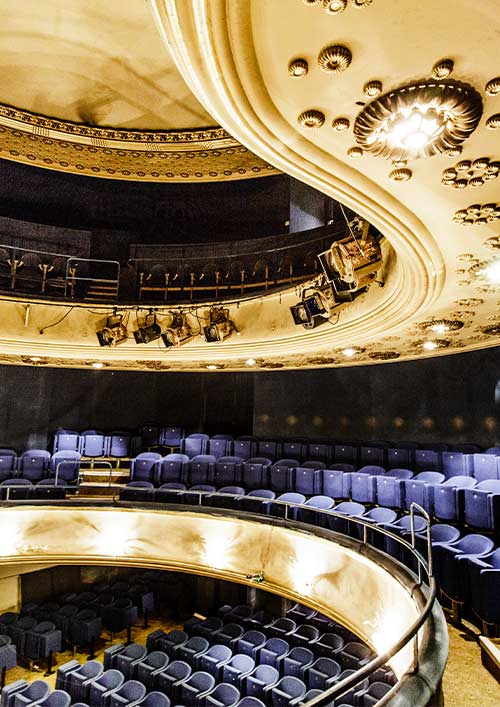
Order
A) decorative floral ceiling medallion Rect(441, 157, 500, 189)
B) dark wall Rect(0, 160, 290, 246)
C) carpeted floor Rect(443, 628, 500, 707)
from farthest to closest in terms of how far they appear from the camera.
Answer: dark wall Rect(0, 160, 290, 246)
carpeted floor Rect(443, 628, 500, 707)
decorative floral ceiling medallion Rect(441, 157, 500, 189)

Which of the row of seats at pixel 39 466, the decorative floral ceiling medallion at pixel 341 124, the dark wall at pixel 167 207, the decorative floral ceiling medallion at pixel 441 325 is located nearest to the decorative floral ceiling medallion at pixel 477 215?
the decorative floral ceiling medallion at pixel 341 124

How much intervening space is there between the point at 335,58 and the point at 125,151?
7.72 m

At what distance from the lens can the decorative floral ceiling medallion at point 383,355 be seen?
9.04m

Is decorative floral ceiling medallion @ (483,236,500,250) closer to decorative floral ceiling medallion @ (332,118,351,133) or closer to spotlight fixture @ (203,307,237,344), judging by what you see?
decorative floral ceiling medallion @ (332,118,351,133)

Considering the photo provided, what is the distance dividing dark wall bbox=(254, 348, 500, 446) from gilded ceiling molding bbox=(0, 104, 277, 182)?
499 centimetres

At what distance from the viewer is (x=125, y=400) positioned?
500 inches

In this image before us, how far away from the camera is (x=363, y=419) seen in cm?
1110

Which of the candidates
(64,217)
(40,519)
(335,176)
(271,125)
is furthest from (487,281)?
(64,217)

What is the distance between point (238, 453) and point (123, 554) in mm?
3142

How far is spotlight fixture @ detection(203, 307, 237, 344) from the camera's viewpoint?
7.99 meters

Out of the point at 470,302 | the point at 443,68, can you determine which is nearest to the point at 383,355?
the point at 470,302

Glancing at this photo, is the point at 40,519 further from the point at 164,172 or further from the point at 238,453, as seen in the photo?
the point at 164,172

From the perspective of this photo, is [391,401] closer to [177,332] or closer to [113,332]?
[177,332]

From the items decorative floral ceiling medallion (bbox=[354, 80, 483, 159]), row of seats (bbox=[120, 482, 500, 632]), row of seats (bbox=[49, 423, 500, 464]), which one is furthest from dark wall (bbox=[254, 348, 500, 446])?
decorative floral ceiling medallion (bbox=[354, 80, 483, 159])
